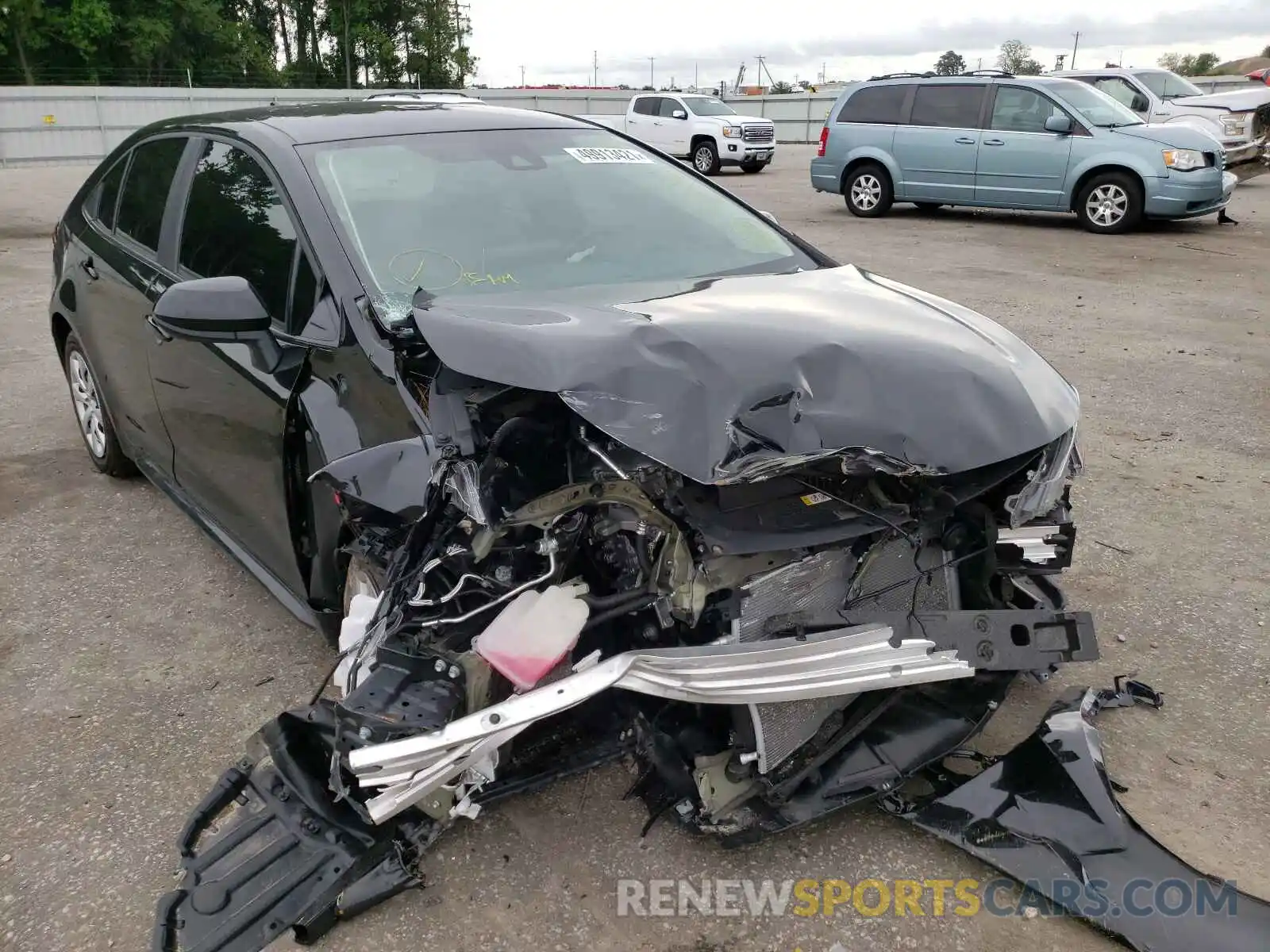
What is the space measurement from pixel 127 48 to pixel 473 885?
151 ft

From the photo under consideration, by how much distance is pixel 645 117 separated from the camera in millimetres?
21766

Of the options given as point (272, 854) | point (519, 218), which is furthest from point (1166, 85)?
point (272, 854)

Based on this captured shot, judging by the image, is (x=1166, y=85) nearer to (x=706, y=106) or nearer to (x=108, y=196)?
(x=706, y=106)

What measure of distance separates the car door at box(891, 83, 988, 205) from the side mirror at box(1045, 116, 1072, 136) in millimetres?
883

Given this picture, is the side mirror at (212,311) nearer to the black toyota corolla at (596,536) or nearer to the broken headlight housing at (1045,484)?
the black toyota corolla at (596,536)

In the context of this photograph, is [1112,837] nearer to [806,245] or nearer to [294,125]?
[806,245]

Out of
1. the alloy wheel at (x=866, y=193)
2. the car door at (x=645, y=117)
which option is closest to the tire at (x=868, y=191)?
the alloy wheel at (x=866, y=193)

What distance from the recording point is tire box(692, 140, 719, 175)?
20497 mm

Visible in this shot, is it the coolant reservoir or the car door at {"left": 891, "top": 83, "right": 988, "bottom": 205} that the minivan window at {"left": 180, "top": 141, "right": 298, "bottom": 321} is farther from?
the car door at {"left": 891, "top": 83, "right": 988, "bottom": 205}

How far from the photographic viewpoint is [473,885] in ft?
7.42

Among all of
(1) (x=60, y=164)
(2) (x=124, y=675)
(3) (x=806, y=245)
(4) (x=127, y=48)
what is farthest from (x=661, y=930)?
(4) (x=127, y=48)

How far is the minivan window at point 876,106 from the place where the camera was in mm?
12586

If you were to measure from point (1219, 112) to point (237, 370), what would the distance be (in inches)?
597

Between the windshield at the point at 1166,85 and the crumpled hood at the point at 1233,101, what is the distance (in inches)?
19.8
